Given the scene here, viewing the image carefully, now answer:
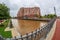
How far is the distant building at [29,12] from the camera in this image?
178 feet

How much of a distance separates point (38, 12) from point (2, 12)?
35.8 feet

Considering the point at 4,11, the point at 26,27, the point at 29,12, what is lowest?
the point at 26,27

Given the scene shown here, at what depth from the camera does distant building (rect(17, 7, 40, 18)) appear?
2138 inches

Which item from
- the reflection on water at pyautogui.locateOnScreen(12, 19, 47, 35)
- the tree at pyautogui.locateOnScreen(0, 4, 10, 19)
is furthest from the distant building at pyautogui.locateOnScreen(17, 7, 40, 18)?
the reflection on water at pyautogui.locateOnScreen(12, 19, 47, 35)

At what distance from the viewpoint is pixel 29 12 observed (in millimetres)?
56812

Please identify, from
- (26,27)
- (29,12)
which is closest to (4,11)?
(29,12)

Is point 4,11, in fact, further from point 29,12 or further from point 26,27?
point 26,27

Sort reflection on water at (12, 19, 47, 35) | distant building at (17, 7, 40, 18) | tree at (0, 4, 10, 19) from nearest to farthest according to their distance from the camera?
reflection on water at (12, 19, 47, 35) → distant building at (17, 7, 40, 18) → tree at (0, 4, 10, 19)

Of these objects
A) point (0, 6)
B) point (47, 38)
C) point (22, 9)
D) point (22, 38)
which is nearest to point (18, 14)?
point (22, 9)

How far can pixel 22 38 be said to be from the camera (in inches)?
187

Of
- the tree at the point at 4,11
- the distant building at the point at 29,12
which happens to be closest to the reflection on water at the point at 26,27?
the distant building at the point at 29,12

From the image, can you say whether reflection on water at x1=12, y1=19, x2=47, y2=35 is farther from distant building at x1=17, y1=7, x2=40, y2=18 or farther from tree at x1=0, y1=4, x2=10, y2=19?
tree at x1=0, y1=4, x2=10, y2=19

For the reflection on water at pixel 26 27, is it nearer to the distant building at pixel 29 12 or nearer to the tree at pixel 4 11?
the distant building at pixel 29 12

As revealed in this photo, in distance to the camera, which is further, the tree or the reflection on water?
the tree
